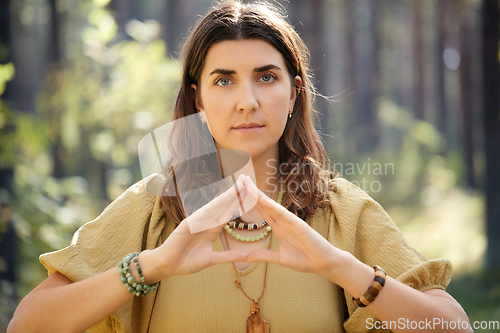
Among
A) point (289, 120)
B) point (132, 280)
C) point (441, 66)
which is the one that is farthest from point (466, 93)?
point (132, 280)

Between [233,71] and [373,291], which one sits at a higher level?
[233,71]

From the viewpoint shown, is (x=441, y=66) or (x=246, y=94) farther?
(x=441, y=66)

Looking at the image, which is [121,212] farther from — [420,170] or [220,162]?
[420,170]

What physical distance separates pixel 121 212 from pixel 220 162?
1.82 ft

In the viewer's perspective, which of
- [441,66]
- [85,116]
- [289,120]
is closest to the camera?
[289,120]

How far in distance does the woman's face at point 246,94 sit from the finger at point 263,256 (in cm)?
58

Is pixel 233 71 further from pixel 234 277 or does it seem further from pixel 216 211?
pixel 234 277

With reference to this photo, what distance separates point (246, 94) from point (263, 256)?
75 centimetres

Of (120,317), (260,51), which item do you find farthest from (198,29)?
(120,317)

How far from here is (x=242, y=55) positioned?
2008mm

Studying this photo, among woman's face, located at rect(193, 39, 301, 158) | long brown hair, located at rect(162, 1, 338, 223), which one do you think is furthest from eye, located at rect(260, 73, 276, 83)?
long brown hair, located at rect(162, 1, 338, 223)

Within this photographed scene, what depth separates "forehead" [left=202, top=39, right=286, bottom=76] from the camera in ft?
6.56

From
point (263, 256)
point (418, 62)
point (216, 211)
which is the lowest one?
point (263, 256)
